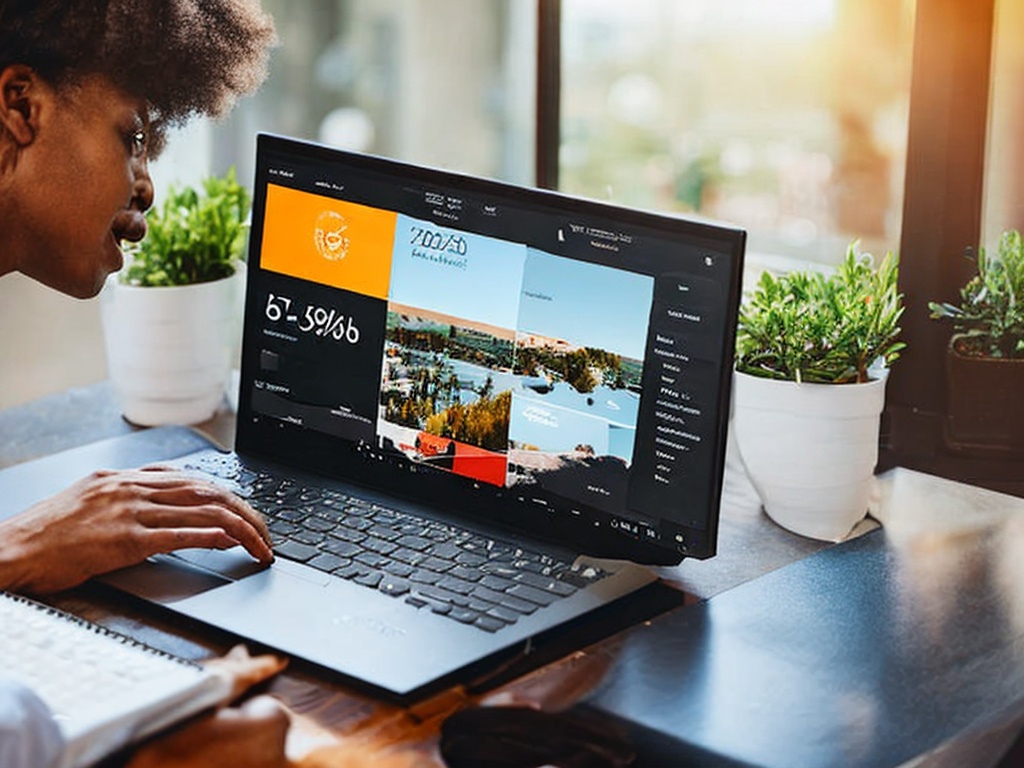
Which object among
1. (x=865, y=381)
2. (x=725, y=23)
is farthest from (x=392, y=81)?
(x=865, y=381)

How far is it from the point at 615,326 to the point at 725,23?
4.32 feet

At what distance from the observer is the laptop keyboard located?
115 centimetres

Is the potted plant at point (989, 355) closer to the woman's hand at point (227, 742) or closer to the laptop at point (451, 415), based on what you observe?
the laptop at point (451, 415)

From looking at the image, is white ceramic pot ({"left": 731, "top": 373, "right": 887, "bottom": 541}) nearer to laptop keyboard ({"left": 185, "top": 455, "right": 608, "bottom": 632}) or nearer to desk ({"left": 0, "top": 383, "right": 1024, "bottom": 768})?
desk ({"left": 0, "top": 383, "right": 1024, "bottom": 768})

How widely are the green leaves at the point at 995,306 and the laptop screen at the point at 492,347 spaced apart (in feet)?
1.29

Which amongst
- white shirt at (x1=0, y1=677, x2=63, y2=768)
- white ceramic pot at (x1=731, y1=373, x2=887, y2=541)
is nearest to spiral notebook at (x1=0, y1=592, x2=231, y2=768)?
white shirt at (x1=0, y1=677, x2=63, y2=768)

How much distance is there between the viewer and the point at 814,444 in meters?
1.34

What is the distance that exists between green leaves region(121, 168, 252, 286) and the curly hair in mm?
310

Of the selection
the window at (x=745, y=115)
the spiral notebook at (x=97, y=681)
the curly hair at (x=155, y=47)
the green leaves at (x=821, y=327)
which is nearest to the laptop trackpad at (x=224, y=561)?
the spiral notebook at (x=97, y=681)

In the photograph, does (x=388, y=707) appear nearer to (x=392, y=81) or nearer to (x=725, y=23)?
(x=725, y=23)

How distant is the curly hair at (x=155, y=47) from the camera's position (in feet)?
3.82

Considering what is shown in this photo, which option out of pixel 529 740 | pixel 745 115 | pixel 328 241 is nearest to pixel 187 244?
pixel 328 241

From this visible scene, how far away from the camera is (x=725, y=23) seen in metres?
2.41

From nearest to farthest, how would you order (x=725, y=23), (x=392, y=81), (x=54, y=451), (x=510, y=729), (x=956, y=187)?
(x=510, y=729) → (x=956, y=187) → (x=54, y=451) → (x=725, y=23) → (x=392, y=81)
